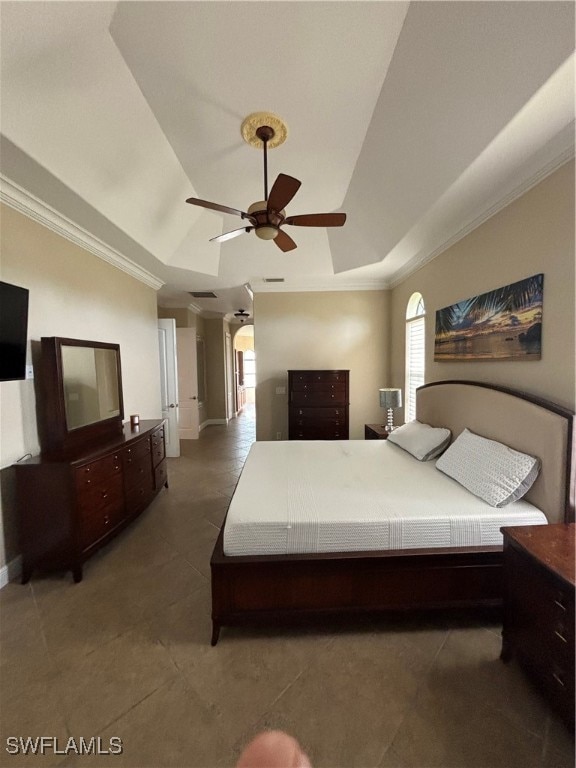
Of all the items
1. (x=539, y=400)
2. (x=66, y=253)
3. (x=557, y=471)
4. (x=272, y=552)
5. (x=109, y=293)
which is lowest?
(x=272, y=552)

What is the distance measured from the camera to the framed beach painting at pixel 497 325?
2.12m

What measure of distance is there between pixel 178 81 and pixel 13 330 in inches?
77.8

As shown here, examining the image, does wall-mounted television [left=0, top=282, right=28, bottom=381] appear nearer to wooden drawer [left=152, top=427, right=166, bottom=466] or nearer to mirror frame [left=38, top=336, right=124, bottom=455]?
mirror frame [left=38, top=336, right=124, bottom=455]

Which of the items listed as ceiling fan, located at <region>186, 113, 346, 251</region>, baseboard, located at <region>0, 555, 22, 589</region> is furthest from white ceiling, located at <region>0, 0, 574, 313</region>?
baseboard, located at <region>0, 555, 22, 589</region>

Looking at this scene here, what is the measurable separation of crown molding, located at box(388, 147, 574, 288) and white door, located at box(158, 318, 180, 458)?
3.67 meters

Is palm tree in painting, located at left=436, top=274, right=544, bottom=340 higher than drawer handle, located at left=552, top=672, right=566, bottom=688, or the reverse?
palm tree in painting, located at left=436, top=274, right=544, bottom=340

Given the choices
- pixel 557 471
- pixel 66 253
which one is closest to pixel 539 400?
pixel 557 471

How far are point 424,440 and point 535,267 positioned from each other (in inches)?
63.2

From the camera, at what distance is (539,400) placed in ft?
6.63

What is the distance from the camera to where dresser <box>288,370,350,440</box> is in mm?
4582

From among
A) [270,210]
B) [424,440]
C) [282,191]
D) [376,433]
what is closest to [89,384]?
[270,210]

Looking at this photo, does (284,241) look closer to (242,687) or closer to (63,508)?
(63,508)

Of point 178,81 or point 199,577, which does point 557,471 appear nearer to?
point 199,577

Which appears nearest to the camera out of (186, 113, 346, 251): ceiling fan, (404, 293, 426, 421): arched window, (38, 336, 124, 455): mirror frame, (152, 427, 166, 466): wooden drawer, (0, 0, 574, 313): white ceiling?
(0, 0, 574, 313): white ceiling
